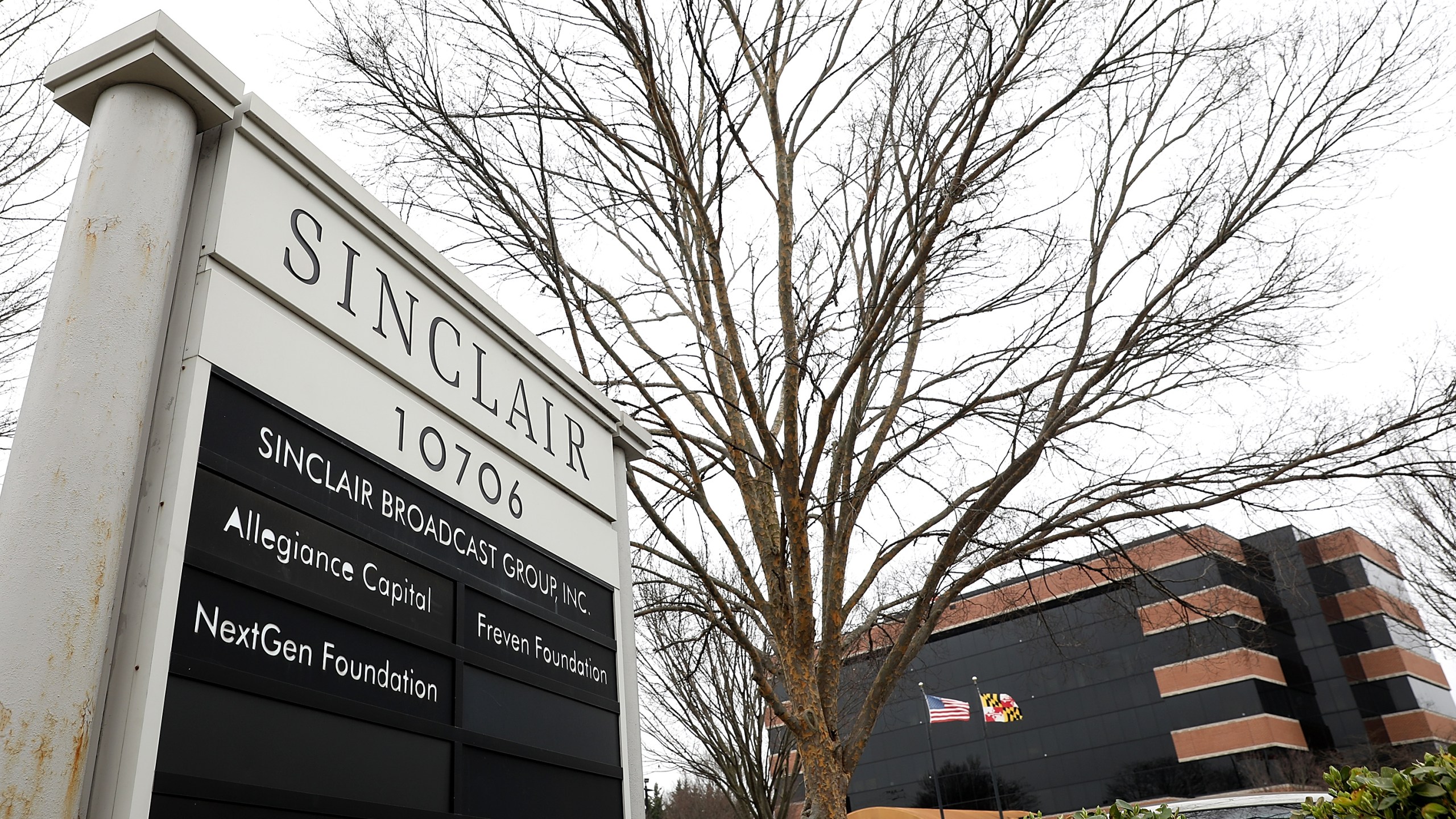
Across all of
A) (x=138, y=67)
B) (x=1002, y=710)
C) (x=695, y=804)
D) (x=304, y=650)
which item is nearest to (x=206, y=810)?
(x=304, y=650)

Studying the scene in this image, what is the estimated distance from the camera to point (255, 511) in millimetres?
2264

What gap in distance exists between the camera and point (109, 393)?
2.00 m

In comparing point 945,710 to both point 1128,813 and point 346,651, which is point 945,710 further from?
point 346,651

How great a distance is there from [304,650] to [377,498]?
0.53 meters

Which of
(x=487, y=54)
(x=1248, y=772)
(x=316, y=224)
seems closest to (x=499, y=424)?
(x=316, y=224)

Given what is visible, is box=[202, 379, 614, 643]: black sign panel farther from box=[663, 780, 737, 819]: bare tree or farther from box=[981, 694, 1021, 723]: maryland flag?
box=[663, 780, 737, 819]: bare tree

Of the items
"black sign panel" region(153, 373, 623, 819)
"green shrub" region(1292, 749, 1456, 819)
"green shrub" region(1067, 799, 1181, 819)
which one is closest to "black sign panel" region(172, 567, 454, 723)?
"black sign panel" region(153, 373, 623, 819)

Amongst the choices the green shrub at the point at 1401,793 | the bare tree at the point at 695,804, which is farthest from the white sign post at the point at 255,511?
the bare tree at the point at 695,804

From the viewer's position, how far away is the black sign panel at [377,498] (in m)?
2.27

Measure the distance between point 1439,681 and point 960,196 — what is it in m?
57.6

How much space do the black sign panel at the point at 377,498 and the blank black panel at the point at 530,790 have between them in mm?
569

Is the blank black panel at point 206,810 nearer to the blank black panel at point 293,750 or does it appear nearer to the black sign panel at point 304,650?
the blank black panel at point 293,750

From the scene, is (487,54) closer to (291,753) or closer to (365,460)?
(365,460)

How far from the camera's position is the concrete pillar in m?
1.72
